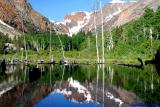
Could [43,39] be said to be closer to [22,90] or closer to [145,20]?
[145,20]

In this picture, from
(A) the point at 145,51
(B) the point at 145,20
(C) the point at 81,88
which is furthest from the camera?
(B) the point at 145,20

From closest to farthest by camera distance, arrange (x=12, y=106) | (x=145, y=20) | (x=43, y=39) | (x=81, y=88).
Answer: (x=12, y=106), (x=81, y=88), (x=145, y=20), (x=43, y=39)

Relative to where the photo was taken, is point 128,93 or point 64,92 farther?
point 64,92

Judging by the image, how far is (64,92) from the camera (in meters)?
28.5

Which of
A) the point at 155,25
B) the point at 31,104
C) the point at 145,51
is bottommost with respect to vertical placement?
the point at 31,104

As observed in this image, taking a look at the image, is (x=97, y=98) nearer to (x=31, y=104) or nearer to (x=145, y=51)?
(x=31, y=104)

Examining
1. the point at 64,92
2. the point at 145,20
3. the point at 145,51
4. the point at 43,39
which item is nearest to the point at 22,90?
the point at 64,92

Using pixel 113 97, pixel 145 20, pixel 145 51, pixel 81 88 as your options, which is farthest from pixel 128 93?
pixel 145 20

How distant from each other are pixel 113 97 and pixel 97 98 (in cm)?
103

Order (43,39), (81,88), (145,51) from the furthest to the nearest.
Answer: (43,39) → (145,51) → (81,88)

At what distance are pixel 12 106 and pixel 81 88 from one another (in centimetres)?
1075

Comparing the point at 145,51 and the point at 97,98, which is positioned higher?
the point at 145,51

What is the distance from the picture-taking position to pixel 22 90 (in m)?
29.5

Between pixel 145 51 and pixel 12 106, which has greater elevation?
pixel 145 51
